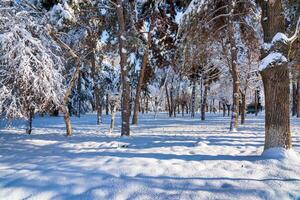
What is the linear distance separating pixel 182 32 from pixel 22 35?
18.8 feet

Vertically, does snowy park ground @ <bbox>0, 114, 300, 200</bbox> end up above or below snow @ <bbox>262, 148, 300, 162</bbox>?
below

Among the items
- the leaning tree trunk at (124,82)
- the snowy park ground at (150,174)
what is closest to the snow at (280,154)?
the snowy park ground at (150,174)

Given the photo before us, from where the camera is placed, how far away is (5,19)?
12461 millimetres

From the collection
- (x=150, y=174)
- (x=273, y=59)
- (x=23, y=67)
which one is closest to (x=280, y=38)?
(x=273, y=59)

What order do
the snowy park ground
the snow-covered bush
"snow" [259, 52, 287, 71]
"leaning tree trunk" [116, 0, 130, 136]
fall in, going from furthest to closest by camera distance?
"leaning tree trunk" [116, 0, 130, 136], the snow-covered bush, "snow" [259, 52, 287, 71], the snowy park ground

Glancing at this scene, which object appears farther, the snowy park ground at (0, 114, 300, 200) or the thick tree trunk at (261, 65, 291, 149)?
the thick tree trunk at (261, 65, 291, 149)

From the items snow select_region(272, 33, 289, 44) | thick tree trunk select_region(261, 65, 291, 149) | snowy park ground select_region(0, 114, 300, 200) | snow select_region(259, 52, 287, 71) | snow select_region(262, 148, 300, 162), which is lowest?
snowy park ground select_region(0, 114, 300, 200)

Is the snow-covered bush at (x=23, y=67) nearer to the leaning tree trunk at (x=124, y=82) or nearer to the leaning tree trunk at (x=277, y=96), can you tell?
the leaning tree trunk at (x=124, y=82)

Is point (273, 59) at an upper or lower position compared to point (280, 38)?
lower

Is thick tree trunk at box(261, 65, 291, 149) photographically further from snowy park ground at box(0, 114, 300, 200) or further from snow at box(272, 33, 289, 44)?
snow at box(272, 33, 289, 44)

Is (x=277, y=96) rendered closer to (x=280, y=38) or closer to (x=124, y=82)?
(x=280, y=38)

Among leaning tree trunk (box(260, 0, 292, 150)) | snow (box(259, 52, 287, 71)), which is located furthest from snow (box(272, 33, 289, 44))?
snow (box(259, 52, 287, 71))

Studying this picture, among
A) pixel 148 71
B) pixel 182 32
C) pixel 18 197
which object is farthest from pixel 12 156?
pixel 148 71

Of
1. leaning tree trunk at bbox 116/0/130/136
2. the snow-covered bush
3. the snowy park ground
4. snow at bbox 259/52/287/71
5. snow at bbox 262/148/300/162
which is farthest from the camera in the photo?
leaning tree trunk at bbox 116/0/130/136
